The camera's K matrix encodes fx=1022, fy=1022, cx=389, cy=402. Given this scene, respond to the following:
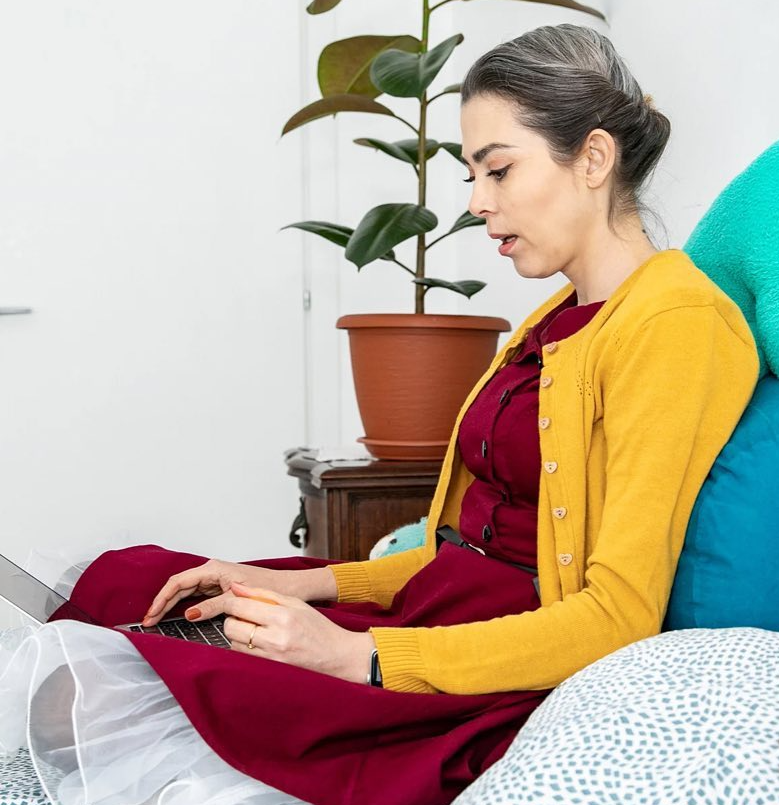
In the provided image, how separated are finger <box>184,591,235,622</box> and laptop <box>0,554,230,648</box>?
0.04 feet

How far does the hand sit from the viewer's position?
3.68ft

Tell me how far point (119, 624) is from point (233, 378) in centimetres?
168

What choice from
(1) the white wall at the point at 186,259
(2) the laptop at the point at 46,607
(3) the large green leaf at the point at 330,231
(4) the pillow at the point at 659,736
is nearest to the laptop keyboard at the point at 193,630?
(2) the laptop at the point at 46,607

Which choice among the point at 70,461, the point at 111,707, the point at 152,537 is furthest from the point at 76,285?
the point at 111,707

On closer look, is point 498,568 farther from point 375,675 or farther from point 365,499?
point 365,499

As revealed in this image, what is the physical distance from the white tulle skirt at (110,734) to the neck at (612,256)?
2.16ft

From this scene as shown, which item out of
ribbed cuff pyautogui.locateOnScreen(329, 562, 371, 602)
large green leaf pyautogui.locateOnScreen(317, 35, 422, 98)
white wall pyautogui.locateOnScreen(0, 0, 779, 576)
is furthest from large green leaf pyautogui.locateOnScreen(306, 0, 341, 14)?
ribbed cuff pyautogui.locateOnScreen(329, 562, 371, 602)

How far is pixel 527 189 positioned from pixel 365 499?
0.85 metres

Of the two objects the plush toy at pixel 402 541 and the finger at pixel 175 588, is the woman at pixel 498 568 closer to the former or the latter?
the finger at pixel 175 588

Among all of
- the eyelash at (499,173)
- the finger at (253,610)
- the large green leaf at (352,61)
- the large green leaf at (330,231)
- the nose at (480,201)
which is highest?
the large green leaf at (352,61)

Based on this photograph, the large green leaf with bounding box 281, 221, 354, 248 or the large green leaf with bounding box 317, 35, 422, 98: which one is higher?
the large green leaf with bounding box 317, 35, 422, 98

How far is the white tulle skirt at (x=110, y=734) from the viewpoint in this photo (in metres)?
0.78

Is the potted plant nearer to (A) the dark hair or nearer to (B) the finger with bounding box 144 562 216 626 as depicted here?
(A) the dark hair

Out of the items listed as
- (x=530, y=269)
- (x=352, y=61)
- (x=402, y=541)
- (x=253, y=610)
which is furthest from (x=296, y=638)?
(x=352, y=61)
